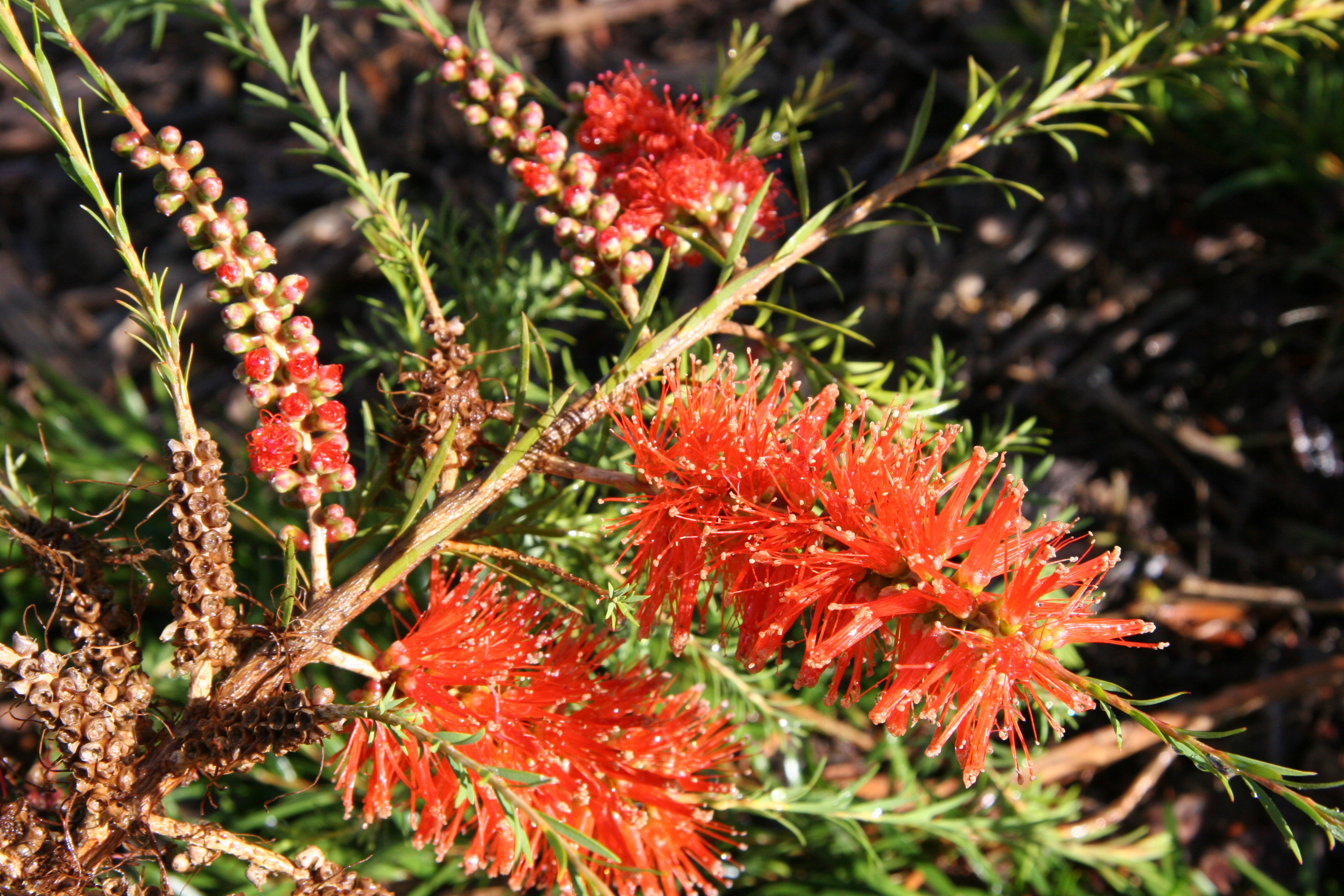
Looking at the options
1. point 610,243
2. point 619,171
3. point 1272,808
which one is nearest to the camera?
point 1272,808

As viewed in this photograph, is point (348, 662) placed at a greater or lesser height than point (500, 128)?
lesser

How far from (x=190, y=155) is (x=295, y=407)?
0.18m

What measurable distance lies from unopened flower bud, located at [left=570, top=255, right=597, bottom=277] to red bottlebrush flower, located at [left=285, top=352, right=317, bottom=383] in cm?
21

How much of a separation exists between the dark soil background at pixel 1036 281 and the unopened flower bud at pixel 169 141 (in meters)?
0.64

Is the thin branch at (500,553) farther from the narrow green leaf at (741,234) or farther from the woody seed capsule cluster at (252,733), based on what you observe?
the narrow green leaf at (741,234)

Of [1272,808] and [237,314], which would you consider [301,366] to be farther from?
[1272,808]

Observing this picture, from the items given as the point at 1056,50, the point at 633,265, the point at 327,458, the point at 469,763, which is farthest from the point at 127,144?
the point at 1056,50

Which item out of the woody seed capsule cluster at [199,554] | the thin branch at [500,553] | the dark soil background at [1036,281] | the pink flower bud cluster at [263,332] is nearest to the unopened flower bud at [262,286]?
the pink flower bud cluster at [263,332]

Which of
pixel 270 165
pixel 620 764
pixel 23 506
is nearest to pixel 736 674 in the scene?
pixel 620 764

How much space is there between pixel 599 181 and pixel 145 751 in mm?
587

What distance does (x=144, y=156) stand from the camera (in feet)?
1.94

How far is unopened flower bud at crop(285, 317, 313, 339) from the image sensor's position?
0.61 m

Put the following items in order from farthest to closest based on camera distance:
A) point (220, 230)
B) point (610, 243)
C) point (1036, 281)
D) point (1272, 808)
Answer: point (1036, 281) → point (610, 243) → point (220, 230) → point (1272, 808)

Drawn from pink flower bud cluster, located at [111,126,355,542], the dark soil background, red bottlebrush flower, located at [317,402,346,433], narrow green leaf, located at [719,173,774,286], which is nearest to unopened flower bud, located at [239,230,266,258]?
pink flower bud cluster, located at [111,126,355,542]
